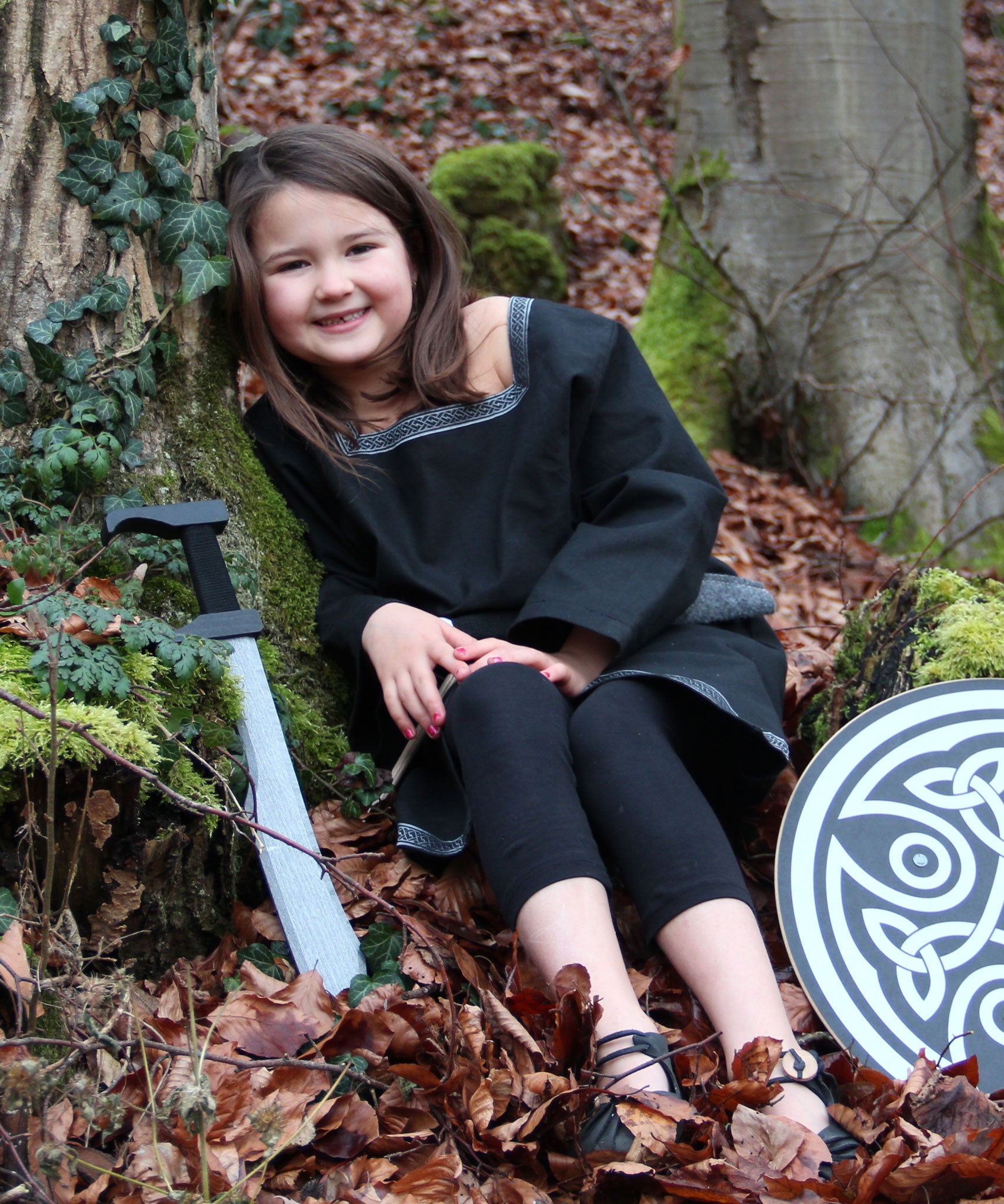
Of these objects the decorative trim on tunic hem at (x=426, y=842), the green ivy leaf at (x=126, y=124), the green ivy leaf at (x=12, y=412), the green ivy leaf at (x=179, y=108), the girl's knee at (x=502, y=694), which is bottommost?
the decorative trim on tunic hem at (x=426, y=842)

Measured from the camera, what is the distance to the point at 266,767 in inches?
81.0

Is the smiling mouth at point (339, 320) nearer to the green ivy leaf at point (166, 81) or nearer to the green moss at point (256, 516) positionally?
the green moss at point (256, 516)

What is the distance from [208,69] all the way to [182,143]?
30cm

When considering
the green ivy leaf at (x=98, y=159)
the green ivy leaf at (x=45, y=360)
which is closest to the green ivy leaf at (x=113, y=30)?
the green ivy leaf at (x=98, y=159)

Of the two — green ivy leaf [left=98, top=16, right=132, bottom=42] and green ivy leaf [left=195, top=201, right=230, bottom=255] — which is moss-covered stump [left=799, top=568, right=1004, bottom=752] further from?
green ivy leaf [left=98, top=16, right=132, bottom=42]

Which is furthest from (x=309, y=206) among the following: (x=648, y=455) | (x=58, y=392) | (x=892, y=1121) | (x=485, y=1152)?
(x=892, y=1121)

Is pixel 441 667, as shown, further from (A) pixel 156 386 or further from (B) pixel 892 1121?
(B) pixel 892 1121

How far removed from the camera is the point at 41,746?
5.80 ft

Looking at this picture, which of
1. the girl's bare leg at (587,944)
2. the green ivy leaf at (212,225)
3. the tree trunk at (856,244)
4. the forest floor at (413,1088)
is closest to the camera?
the forest floor at (413,1088)

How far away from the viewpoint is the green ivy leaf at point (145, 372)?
7.88 feet

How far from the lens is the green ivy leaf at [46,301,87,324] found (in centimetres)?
230

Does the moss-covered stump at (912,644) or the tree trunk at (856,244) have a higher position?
the tree trunk at (856,244)

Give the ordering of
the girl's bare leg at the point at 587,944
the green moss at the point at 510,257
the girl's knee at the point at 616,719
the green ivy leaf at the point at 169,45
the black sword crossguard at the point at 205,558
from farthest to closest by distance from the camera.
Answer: the green moss at the point at 510,257 < the green ivy leaf at the point at 169,45 < the girl's knee at the point at 616,719 < the black sword crossguard at the point at 205,558 < the girl's bare leg at the point at 587,944

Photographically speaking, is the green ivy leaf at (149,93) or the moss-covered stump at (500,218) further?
the moss-covered stump at (500,218)
